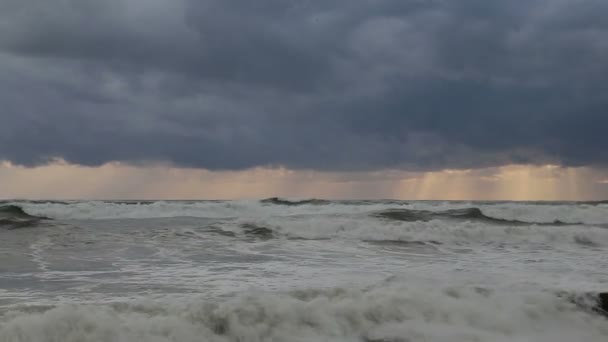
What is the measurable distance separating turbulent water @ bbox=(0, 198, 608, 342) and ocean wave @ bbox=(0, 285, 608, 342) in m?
0.01

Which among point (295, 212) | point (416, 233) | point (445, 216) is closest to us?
point (416, 233)

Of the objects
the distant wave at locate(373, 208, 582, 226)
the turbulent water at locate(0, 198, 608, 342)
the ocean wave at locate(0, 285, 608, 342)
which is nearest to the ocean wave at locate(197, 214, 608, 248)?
the turbulent water at locate(0, 198, 608, 342)

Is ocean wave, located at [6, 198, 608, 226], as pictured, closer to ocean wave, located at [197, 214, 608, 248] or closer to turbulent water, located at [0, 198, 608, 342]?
ocean wave, located at [197, 214, 608, 248]

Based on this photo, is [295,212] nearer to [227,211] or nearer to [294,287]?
[227,211]

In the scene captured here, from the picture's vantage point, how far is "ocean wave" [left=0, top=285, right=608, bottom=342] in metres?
4.82

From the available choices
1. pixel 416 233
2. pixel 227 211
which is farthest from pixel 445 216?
pixel 227 211

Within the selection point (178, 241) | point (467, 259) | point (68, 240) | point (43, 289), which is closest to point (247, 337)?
point (43, 289)

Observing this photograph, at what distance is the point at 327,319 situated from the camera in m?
5.39

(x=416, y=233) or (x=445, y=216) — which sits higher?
(x=445, y=216)

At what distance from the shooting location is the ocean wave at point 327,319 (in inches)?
190

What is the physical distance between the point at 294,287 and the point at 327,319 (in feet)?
4.82

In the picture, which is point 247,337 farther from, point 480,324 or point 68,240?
point 68,240

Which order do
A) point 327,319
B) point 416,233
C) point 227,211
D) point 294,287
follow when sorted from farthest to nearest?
point 227,211 < point 416,233 < point 294,287 < point 327,319

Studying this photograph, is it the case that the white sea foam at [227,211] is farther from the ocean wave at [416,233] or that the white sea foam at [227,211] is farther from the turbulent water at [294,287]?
the turbulent water at [294,287]
